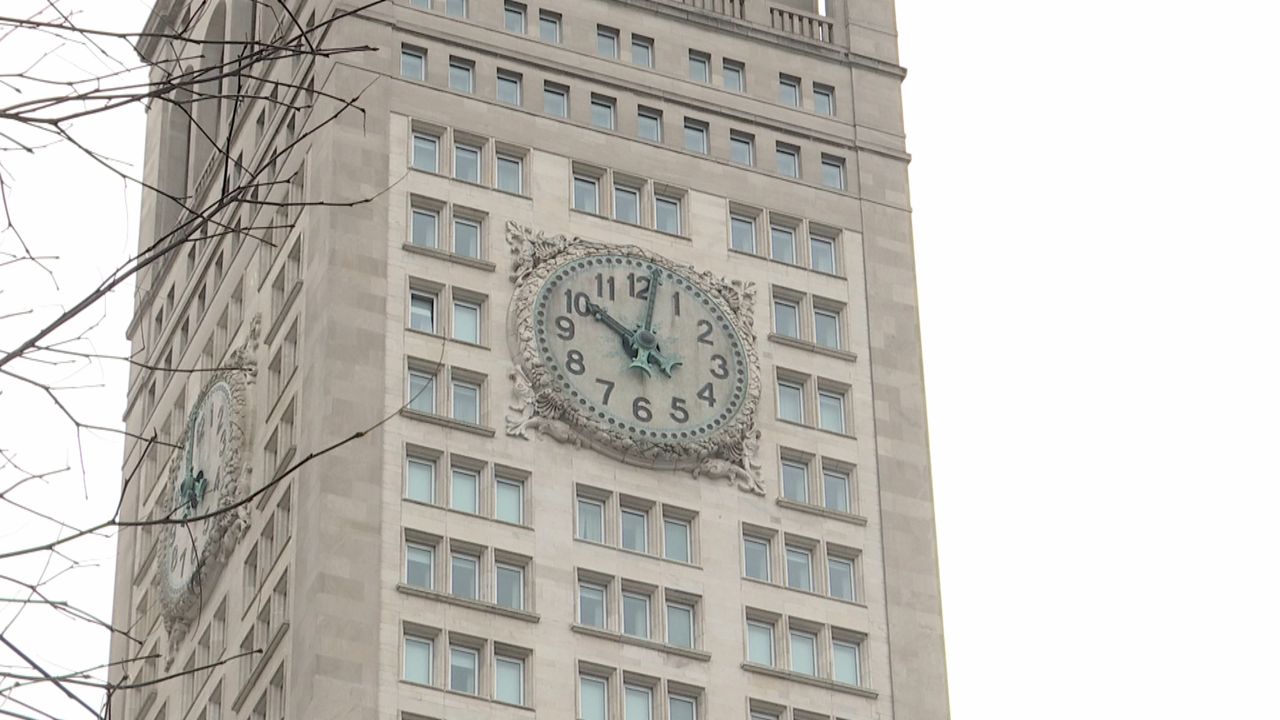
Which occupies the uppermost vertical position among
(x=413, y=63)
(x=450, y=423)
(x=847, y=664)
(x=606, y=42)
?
(x=606, y=42)

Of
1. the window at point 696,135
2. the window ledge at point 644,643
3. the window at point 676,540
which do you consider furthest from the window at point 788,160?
the window ledge at point 644,643

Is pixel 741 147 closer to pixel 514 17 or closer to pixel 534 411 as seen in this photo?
pixel 514 17

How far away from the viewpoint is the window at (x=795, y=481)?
73.4 meters

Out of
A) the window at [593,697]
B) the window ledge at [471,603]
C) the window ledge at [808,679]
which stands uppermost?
the window ledge at [471,603]

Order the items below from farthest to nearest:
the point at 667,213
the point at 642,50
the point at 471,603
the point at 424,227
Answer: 1. the point at 642,50
2. the point at 667,213
3. the point at 424,227
4. the point at 471,603

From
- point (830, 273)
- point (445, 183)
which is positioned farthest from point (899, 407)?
point (445, 183)

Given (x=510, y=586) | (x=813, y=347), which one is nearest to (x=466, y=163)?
(x=813, y=347)

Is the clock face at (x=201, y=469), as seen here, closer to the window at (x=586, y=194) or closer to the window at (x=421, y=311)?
the window at (x=421, y=311)

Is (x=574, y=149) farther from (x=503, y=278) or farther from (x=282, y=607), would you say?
(x=282, y=607)

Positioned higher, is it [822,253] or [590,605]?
[822,253]

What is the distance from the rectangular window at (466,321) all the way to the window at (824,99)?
1437cm

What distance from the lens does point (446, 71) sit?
248 feet

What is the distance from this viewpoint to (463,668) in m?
66.3

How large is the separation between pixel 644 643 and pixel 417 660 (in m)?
5.94
